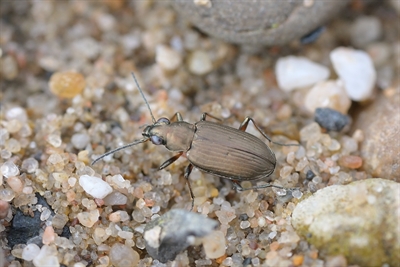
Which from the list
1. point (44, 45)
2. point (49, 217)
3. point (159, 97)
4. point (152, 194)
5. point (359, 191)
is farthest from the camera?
point (44, 45)

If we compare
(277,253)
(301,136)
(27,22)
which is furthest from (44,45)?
(277,253)

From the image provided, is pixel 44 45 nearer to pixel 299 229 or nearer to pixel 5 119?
pixel 5 119

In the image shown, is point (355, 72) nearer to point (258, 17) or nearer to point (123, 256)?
point (258, 17)

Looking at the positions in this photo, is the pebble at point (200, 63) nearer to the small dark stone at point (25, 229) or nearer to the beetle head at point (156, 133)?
the beetle head at point (156, 133)

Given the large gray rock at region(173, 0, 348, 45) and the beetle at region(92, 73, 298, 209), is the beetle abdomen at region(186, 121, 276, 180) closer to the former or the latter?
the beetle at region(92, 73, 298, 209)

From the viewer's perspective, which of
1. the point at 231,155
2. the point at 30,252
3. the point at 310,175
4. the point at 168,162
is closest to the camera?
the point at 30,252

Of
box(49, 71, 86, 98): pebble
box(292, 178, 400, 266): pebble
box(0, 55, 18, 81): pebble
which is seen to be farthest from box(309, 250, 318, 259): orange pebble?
box(0, 55, 18, 81): pebble

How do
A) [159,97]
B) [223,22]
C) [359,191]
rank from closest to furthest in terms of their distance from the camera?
[359,191]
[223,22]
[159,97]

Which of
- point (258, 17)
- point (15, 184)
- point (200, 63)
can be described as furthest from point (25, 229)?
point (258, 17)
